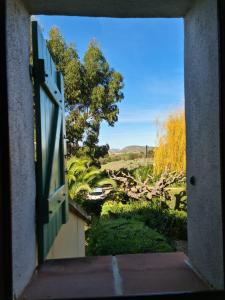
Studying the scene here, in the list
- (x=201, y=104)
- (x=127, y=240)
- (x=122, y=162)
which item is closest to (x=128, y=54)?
(x=122, y=162)

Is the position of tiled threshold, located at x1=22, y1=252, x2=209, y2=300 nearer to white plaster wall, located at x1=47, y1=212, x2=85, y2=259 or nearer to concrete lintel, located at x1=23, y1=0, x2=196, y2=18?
white plaster wall, located at x1=47, y1=212, x2=85, y2=259

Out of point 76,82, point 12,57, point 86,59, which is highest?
point 86,59

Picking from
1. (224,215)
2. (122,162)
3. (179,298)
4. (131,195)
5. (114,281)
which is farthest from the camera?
(122,162)

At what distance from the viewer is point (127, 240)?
4.28 m

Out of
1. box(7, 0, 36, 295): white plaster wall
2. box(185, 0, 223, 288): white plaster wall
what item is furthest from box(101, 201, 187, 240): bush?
box(7, 0, 36, 295): white plaster wall

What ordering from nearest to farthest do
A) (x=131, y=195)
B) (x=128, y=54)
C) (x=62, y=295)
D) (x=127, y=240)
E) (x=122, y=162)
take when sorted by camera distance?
(x=62, y=295), (x=127, y=240), (x=131, y=195), (x=122, y=162), (x=128, y=54)

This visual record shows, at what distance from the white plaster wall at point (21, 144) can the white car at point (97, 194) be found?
763 cm

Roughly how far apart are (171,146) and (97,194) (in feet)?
12.7

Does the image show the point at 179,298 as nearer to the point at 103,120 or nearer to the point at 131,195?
the point at 131,195

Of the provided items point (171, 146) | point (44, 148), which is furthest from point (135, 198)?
point (44, 148)

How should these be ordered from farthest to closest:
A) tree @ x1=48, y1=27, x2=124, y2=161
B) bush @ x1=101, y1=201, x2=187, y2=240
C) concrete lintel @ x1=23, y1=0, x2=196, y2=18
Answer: tree @ x1=48, y1=27, x2=124, y2=161 < bush @ x1=101, y1=201, x2=187, y2=240 < concrete lintel @ x1=23, y1=0, x2=196, y2=18

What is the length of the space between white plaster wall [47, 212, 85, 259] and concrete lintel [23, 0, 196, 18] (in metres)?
2.14

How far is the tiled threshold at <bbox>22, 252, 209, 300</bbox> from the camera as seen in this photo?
181cm

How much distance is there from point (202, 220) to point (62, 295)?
3.01 ft
